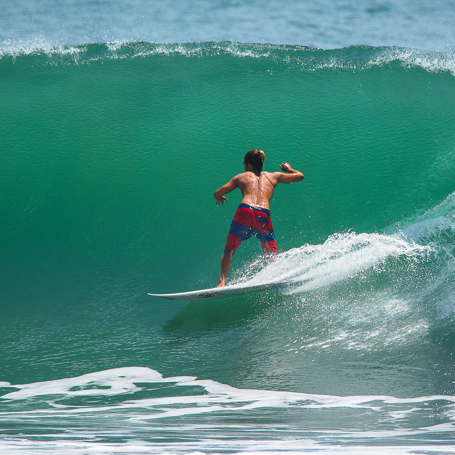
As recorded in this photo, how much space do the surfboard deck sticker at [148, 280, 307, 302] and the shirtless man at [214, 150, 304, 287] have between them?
134 millimetres

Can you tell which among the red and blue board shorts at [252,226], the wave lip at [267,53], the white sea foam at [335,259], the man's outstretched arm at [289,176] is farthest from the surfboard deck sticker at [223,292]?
the wave lip at [267,53]

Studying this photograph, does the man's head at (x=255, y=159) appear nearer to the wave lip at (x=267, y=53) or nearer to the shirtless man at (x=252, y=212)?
the shirtless man at (x=252, y=212)

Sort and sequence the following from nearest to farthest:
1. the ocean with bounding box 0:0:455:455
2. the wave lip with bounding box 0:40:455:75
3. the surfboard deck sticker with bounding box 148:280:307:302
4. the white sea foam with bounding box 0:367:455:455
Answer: the white sea foam with bounding box 0:367:455:455 < the ocean with bounding box 0:0:455:455 < the surfboard deck sticker with bounding box 148:280:307:302 < the wave lip with bounding box 0:40:455:75

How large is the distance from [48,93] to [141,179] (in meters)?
2.38

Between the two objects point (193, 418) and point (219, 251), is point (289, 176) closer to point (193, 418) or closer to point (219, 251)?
point (219, 251)

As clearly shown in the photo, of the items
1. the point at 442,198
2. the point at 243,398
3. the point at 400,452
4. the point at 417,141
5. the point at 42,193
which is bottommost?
the point at 243,398

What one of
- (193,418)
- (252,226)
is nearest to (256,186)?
(252,226)

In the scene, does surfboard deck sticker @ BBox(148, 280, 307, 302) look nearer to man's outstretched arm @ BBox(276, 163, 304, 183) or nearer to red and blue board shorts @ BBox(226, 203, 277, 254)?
red and blue board shorts @ BBox(226, 203, 277, 254)

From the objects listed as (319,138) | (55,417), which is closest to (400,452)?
(55,417)

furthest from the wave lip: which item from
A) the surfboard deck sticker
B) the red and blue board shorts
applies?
the surfboard deck sticker

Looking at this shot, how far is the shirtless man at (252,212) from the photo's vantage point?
3.53 m

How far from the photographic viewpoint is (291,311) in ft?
11.4

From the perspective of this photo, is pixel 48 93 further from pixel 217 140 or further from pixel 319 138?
pixel 319 138

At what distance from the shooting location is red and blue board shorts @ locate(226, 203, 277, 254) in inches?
139
